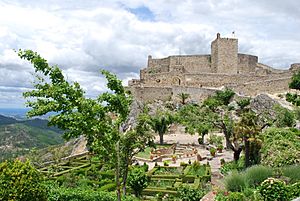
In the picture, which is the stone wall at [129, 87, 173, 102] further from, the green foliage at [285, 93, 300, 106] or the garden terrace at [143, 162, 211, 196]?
the garden terrace at [143, 162, 211, 196]

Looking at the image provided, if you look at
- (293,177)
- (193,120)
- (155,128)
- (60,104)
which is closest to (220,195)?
(293,177)

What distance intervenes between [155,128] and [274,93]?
14242 mm

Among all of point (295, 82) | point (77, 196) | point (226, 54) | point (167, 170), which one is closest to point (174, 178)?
point (167, 170)

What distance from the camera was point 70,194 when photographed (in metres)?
13.9

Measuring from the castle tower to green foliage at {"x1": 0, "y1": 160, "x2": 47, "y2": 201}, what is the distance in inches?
1629

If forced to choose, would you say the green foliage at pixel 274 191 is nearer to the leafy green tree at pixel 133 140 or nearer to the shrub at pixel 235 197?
the shrub at pixel 235 197

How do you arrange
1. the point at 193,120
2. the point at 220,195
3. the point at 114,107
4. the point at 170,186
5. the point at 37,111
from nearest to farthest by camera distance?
the point at 37,111 < the point at 114,107 < the point at 220,195 < the point at 170,186 < the point at 193,120

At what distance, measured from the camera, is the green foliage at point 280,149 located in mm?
16188

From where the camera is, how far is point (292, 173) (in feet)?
46.5

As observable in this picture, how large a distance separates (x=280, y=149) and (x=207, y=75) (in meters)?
32.2

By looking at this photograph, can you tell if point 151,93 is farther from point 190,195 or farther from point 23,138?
point 23,138

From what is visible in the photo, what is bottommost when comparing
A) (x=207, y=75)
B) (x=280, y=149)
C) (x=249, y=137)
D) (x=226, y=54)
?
(x=280, y=149)

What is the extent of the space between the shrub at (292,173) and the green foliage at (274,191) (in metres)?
2.11

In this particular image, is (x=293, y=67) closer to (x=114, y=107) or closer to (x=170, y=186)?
(x=170, y=186)
